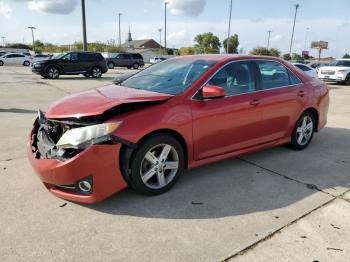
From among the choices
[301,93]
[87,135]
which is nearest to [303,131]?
[301,93]

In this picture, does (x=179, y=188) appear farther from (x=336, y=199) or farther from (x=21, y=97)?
(x=21, y=97)

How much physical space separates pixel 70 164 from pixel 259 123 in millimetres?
2642

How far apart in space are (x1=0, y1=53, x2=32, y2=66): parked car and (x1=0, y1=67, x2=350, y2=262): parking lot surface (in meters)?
37.8

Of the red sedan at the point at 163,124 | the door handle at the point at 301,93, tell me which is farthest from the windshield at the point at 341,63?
the red sedan at the point at 163,124

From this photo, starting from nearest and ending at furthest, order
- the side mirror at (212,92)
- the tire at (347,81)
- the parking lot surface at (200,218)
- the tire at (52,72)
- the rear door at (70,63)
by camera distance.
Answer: the parking lot surface at (200,218) → the side mirror at (212,92) → the tire at (347,81) → the tire at (52,72) → the rear door at (70,63)

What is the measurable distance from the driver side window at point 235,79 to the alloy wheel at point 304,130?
4.59 ft

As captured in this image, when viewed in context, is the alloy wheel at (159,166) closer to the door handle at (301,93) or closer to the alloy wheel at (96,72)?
the door handle at (301,93)

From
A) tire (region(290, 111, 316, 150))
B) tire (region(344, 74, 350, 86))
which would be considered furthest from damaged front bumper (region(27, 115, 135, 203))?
tire (region(344, 74, 350, 86))

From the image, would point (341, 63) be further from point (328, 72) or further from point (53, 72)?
point (53, 72)

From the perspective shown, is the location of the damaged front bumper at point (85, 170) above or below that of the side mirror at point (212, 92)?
below

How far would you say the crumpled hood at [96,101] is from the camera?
3502mm

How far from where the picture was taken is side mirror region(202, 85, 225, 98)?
3961mm

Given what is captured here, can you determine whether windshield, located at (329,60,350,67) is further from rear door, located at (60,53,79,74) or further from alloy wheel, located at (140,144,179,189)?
alloy wheel, located at (140,144,179,189)

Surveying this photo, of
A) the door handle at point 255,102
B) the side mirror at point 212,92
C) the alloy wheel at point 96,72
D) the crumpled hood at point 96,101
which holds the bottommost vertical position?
the alloy wheel at point 96,72
